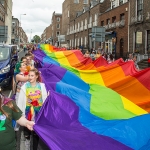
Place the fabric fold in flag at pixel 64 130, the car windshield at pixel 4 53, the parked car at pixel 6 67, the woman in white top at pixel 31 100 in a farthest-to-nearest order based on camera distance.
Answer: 1. the car windshield at pixel 4 53
2. the parked car at pixel 6 67
3. the woman in white top at pixel 31 100
4. the fabric fold in flag at pixel 64 130

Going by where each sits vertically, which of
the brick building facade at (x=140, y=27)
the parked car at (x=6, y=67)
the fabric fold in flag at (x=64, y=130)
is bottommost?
the fabric fold in flag at (x=64, y=130)

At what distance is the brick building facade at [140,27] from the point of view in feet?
77.8

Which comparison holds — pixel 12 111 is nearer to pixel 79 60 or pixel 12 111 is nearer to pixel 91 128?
pixel 91 128

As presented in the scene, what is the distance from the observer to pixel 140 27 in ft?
81.3

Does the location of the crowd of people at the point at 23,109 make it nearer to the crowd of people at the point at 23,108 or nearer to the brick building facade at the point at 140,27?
the crowd of people at the point at 23,108

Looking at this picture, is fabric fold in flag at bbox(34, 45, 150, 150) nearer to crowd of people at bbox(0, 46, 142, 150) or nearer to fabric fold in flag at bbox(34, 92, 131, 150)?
fabric fold in flag at bbox(34, 92, 131, 150)

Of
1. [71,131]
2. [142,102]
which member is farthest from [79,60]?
[71,131]

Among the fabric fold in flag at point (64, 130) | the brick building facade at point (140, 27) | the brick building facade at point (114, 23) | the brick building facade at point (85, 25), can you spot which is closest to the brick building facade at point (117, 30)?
Result: the brick building facade at point (114, 23)

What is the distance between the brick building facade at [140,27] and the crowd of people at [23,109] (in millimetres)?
19507

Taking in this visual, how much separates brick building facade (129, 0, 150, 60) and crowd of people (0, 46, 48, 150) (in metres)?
19.5

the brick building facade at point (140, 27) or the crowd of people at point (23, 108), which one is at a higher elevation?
the brick building facade at point (140, 27)

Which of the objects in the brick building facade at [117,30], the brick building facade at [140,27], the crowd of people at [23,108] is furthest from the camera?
the brick building facade at [117,30]

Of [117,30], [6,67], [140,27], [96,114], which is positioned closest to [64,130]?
[96,114]

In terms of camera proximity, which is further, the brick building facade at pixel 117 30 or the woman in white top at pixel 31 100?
the brick building facade at pixel 117 30
